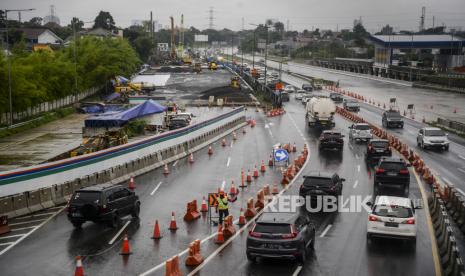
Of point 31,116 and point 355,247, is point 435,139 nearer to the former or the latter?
point 355,247

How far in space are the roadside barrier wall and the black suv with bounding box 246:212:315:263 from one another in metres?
10.7

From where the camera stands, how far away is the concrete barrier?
24.8 m

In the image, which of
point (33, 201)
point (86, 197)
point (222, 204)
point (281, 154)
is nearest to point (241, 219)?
point (222, 204)

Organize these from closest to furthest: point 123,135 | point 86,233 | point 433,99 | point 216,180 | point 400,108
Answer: point 86,233 → point 216,180 → point 123,135 → point 400,108 → point 433,99

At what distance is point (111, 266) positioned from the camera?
700 inches

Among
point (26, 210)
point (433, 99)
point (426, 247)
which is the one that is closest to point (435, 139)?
point (426, 247)

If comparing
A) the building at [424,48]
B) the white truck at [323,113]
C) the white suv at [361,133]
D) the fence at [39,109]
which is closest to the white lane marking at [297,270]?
the white suv at [361,133]

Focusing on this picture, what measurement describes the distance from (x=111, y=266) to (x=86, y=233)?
4.21 meters

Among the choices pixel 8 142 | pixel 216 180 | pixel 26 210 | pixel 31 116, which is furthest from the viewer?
pixel 31 116

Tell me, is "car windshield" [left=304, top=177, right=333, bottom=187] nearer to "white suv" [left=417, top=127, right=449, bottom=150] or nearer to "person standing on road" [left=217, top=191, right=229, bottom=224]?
"person standing on road" [left=217, top=191, right=229, bottom=224]

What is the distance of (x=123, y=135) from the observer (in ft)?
143

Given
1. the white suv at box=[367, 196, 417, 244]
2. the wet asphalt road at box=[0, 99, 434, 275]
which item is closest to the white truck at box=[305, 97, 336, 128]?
the wet asphalt road at box=[0, 99, 434, 275]

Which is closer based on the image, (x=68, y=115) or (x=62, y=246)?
(x=62, y=246)

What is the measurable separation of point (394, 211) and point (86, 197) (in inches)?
400
